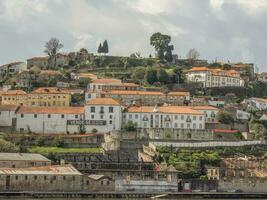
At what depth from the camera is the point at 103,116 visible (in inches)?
3187

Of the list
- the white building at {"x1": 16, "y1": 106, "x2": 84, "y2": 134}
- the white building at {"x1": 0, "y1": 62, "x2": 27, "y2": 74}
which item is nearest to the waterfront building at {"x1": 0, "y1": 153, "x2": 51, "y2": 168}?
the white building at {"x1": 16, "y1": 106, "x2": 84, "y2": 134}

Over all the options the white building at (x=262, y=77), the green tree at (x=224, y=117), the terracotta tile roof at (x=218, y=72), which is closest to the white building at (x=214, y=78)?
the terracotta tile roof at (x=218, y=72)

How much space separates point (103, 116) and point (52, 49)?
36.1m

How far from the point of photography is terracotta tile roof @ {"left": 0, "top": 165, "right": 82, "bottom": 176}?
6005 cm

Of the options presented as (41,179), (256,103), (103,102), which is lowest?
(41,179)

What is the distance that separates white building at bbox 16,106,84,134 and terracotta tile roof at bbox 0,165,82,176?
18.2 metres

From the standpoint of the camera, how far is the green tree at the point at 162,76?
347ft

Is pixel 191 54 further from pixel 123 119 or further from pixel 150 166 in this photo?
pixel 150 166

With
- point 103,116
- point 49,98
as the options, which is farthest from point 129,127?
point 49,98

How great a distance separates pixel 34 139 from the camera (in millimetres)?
76375

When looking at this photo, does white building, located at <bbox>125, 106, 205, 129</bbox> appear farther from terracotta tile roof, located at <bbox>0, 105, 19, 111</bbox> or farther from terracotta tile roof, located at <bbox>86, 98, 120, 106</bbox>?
terracotta tile roof, located at <bbox>0, 105, 19, 111</bbox>

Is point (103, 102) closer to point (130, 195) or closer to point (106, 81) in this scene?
point (106, 81)

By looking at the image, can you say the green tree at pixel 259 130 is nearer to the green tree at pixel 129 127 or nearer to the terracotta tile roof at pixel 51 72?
the green tree at pixel 129 127

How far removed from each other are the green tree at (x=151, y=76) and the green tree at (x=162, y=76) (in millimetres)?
498
